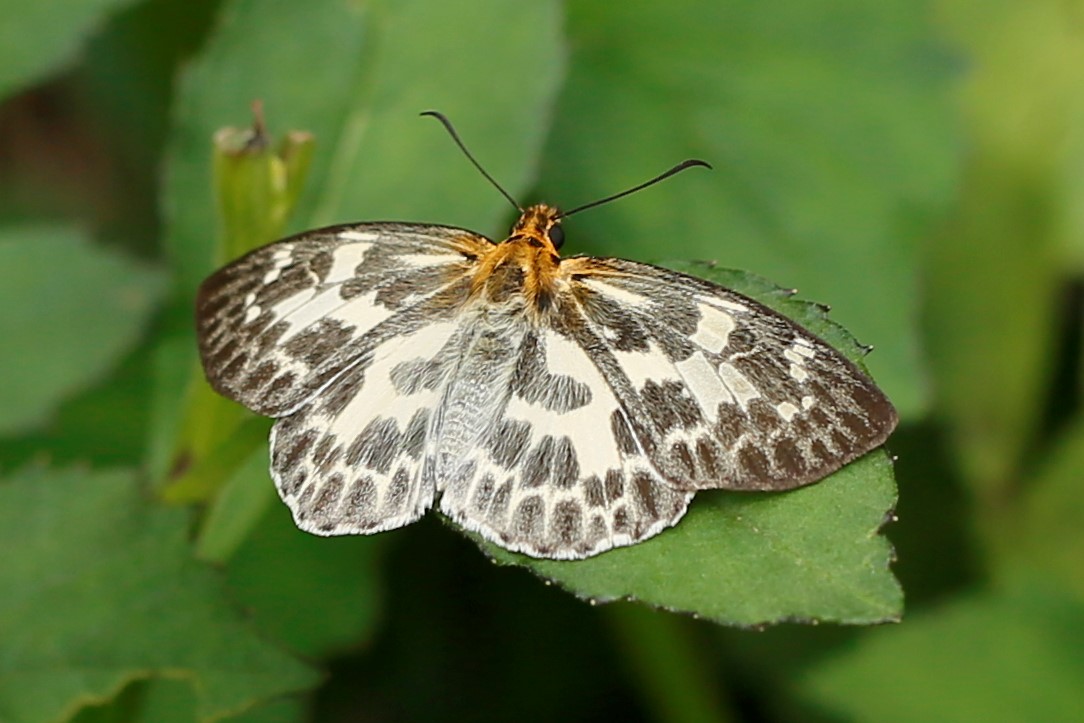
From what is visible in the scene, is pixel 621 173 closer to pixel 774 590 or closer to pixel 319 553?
pixel 319 553

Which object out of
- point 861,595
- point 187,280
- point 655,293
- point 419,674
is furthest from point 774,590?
point 419,674

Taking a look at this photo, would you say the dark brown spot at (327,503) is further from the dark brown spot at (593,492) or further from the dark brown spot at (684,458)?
the dark brown spot at (684,458)

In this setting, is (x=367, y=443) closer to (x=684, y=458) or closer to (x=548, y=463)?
(x=548, y=463)

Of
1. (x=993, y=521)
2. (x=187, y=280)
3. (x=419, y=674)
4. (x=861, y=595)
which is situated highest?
(x=861, y=595)

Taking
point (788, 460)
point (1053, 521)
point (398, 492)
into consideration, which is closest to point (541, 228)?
point (398, 492)

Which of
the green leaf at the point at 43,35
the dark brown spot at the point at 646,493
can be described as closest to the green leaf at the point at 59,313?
the green leaf at the point at 43,35

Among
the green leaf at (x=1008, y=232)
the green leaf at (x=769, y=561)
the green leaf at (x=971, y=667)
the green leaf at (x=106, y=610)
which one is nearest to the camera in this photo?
the green leaf at (x=769, y=561)

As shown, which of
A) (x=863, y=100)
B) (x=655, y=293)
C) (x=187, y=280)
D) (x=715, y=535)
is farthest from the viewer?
(x=863, y=100)
